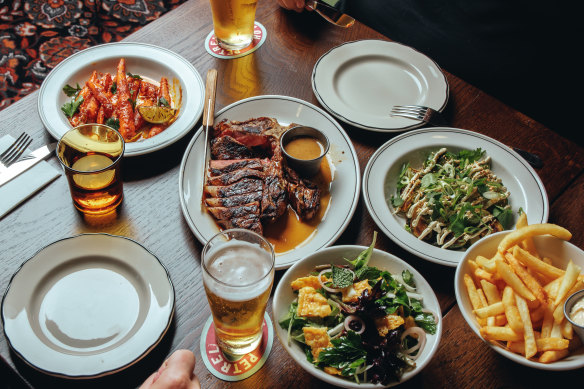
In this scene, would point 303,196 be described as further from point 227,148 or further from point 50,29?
point 50,29

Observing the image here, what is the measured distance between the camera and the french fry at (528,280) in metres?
1.46

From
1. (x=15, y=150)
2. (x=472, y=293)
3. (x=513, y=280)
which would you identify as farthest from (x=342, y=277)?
(x=15, y=150)

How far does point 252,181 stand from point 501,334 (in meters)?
1.12

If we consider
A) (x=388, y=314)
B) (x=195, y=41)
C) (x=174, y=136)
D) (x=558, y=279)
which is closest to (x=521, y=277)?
(x=558, y=279)

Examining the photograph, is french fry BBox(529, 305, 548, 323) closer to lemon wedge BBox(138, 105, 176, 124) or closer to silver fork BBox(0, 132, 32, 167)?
lemon wedge BBox(138, 105, 176, 124)

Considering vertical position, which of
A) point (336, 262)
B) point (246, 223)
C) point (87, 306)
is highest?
point (336, 262)

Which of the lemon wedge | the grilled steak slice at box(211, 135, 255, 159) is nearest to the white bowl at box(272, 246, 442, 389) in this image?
the grilled steak slice at box(211, 135, 255, 159)

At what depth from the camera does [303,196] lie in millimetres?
1983

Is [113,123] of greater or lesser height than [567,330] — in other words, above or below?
below

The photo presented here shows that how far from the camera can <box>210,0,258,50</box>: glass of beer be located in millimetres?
2383

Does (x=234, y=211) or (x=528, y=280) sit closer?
(x=528, y=280)

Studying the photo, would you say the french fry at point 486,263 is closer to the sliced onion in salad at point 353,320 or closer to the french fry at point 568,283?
the french fry at point 568,283

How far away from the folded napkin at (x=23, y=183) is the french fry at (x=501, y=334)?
173 cm

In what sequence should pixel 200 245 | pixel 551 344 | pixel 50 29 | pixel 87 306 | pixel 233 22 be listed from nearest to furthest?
pixel 551 344 < pixel 87 306 < pixel 200 245 < pixel 233 22 < pixel 50 29
